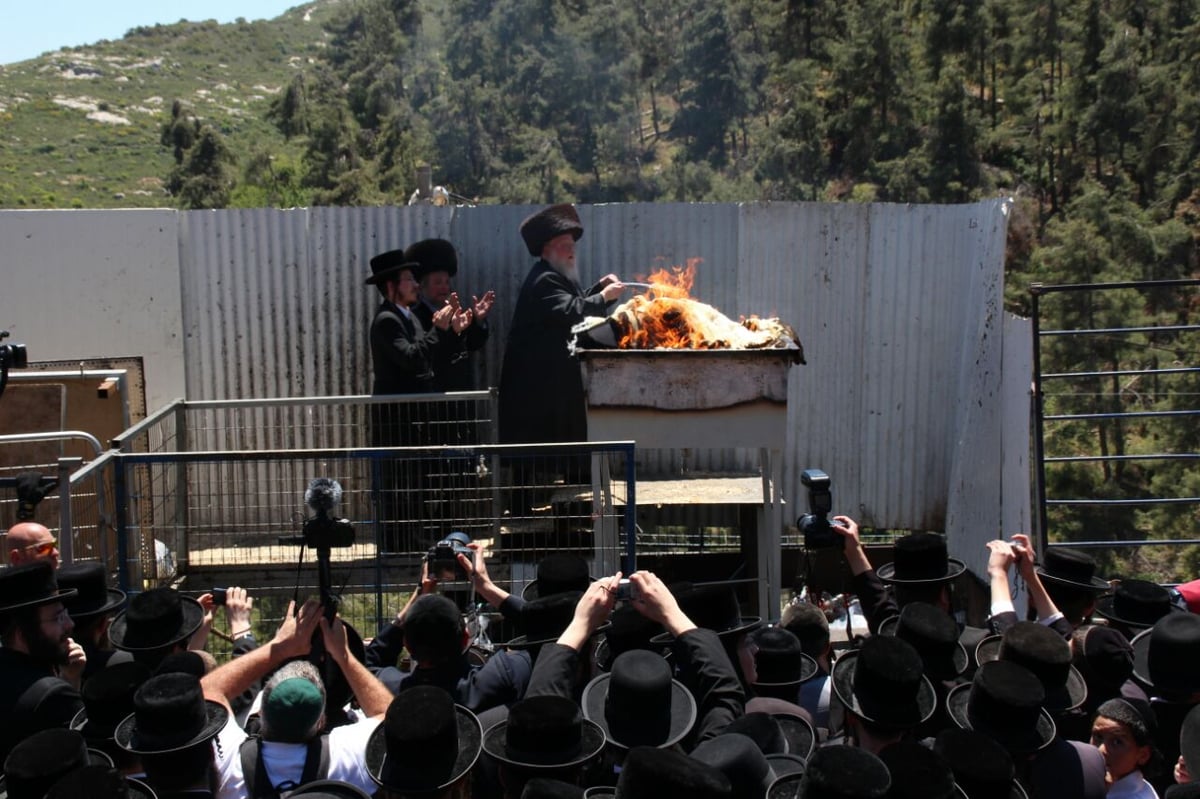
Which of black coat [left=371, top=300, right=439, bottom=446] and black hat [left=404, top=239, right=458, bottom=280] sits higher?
black hat [left=404, top=239, right=458, bottom=280]

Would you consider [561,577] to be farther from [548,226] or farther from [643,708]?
[548,226]

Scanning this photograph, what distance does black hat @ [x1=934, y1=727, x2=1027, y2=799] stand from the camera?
330 centimetres

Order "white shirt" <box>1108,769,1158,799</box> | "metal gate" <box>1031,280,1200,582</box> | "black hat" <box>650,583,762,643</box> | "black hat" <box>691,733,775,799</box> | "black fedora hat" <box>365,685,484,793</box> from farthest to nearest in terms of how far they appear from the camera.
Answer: "metal gate" <box>1031,280,1200,582</box> < "black hat" <box>650,583,762,643</box> < "white shirt" <box>1108,769,1158,799</box> < "black fedora hat" <box>365,685,484,793</box> < "black hat" <box>691,733,775,799</box>

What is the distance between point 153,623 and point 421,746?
1.66 meters

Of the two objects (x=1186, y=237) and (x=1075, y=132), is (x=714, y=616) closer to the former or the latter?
(x=1186, y=237)

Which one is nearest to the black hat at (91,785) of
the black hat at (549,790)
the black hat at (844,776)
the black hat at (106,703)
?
the black hat at (106,703)

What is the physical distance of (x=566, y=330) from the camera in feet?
30.9

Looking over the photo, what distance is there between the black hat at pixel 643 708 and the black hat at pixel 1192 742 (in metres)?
1.60

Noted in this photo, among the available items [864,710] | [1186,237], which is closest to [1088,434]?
[1186,237]

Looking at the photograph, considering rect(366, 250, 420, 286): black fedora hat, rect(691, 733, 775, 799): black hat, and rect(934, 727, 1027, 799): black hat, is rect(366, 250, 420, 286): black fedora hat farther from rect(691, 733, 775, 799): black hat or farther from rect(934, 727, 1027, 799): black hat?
rect(934, 727, 1027, 799): black hat

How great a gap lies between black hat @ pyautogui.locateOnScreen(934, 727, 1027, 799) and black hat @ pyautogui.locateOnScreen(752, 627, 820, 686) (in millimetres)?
900

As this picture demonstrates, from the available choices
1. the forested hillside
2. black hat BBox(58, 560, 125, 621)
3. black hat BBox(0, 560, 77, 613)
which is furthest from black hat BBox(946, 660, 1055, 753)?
the forested hillside

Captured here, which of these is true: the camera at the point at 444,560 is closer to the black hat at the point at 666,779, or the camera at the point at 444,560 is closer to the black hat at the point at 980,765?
the black hat at the point at 666,779

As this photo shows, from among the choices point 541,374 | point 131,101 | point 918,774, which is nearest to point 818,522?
point 918,774
